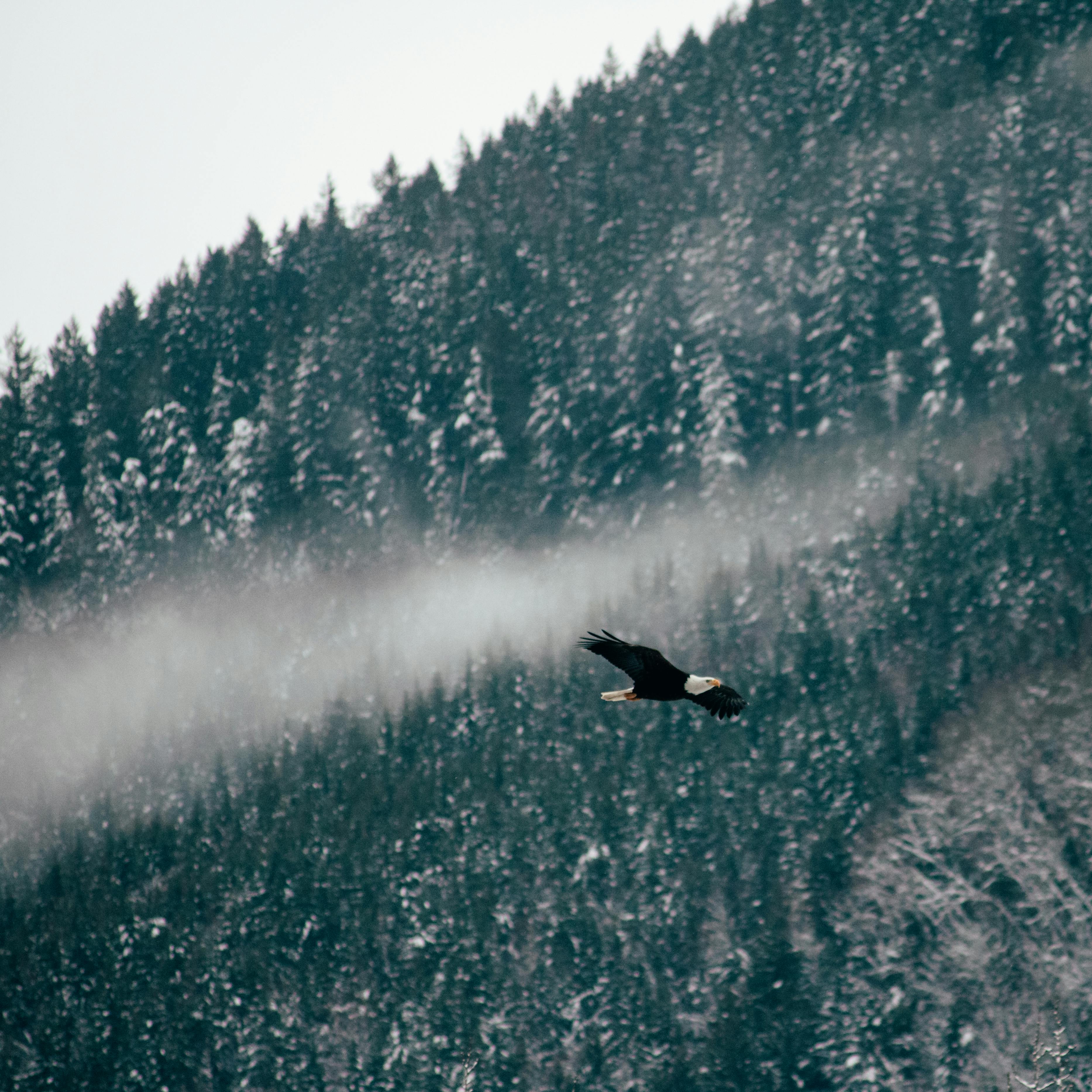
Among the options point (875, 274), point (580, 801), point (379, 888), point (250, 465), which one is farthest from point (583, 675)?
point (250, 465)

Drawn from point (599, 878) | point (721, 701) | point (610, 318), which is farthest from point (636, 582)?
point (721, 701)

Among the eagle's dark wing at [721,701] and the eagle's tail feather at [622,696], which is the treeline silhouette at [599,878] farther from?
the eagle's tail feather at [622,696]

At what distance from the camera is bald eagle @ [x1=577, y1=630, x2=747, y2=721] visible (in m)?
16.0

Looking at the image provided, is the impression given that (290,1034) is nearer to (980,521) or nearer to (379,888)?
(379,888)

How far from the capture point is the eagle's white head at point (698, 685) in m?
16.2

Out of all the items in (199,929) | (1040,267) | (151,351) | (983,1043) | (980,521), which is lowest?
(983,1043)

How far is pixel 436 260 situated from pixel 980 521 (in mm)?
66594

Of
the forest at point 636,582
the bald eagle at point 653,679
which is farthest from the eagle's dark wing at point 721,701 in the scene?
the forest at point 636,582

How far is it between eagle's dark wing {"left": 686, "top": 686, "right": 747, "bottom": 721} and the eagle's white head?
5.1 inches

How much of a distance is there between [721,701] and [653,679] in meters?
1.09

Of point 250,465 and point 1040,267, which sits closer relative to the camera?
point 1040,267

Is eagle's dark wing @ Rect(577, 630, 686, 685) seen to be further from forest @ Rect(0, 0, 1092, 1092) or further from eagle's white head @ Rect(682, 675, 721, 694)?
forest @ Rect(0, 0, 1092, 1092)

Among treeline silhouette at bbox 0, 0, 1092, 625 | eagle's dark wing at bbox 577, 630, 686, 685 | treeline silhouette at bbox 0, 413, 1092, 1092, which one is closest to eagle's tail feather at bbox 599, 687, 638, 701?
eagle's dark wing at bbox 577, 630, 686, 685

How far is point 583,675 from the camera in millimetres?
91938
